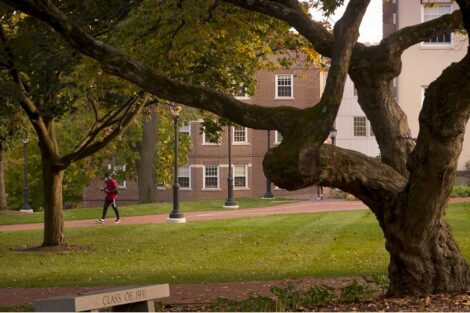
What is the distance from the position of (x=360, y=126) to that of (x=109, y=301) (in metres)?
55.1

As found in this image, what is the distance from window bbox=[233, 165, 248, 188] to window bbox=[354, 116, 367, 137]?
7.98 m

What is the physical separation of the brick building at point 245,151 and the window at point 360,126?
143 inches

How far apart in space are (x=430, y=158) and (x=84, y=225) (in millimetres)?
24101

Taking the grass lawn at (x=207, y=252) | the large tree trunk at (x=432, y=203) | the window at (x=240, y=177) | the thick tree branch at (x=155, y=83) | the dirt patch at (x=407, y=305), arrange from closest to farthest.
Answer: the dirt patch at (x=407, y=305) → the large tree trunk at (x=432, y=203) → the thick tree branch at (x=155, y=83) → the grass lawn at (x=207, y=252) → the window at (x=240, y=177)

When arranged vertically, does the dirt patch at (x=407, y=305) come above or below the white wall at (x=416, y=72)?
below

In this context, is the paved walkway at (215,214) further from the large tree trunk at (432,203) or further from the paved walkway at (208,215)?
the large tree trunk at (432,203)

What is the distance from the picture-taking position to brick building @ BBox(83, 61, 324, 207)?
214 ft

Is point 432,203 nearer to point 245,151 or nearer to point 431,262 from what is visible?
point 431,262

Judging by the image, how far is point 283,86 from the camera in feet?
216

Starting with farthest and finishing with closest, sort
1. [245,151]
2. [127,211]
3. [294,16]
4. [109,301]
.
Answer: [245,151] → [127,211] → [294,16] → [109,301]

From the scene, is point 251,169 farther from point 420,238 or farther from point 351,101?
point 420,238

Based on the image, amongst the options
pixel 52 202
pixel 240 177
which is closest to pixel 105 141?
pixel 52 202

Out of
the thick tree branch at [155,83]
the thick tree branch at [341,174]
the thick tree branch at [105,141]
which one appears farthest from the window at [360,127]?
the thick tree branch at [155,83]

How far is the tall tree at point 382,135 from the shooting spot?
11375 millimetres
